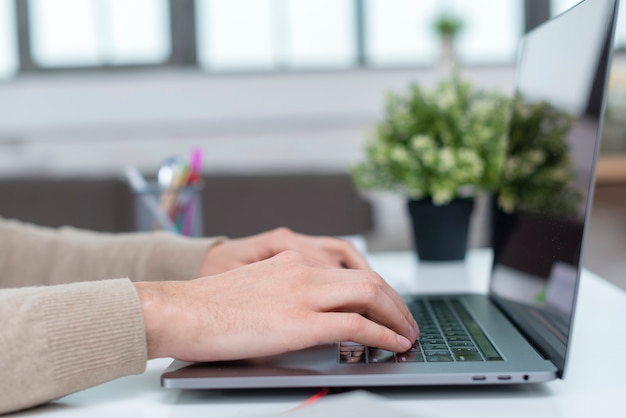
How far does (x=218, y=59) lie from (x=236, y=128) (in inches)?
13.3

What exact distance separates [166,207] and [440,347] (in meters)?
0.68

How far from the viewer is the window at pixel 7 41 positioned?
112 inches

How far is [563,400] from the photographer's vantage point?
1.77 feet

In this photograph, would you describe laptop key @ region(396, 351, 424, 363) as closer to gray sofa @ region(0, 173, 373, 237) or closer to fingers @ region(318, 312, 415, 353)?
fingers @ region(318, 312, 415, 353)

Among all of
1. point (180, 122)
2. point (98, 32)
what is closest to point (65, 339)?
point (180, 122)

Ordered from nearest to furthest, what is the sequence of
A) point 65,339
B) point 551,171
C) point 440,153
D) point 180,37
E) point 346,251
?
point 65,339, point 551,171, point 346,251, point 440,153, point 180,37

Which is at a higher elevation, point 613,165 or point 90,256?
point 90,256

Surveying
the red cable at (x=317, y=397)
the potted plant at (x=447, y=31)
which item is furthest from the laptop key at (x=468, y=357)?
the potted plant at (x=447, y=31)

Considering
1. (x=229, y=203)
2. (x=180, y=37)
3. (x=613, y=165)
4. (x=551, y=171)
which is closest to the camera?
(x=551, y=171)

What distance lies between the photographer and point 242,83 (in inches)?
108

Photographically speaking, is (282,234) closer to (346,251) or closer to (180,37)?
(346,251)

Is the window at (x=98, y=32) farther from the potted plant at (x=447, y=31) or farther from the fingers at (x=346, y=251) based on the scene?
the fingers at (x=346, y=251)

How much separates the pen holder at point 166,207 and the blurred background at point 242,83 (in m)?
1.07

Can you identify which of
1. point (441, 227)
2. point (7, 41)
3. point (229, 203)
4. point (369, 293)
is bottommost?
point (229, 203)
